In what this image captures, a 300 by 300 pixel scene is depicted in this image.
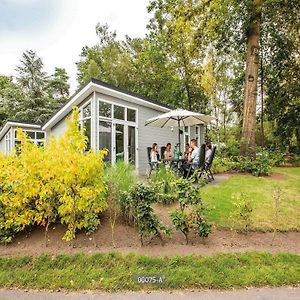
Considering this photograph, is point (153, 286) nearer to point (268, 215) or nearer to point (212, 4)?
point (268, 215)

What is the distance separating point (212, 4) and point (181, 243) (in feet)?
33.8

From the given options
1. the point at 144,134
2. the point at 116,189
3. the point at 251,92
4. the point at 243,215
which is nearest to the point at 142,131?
the point at 144,134

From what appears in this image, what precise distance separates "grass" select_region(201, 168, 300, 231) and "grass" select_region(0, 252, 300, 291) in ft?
3.74

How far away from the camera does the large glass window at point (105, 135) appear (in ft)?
34.1

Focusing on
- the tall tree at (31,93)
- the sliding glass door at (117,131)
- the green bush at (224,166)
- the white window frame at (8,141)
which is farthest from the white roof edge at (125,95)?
the tall tree at (31,93)

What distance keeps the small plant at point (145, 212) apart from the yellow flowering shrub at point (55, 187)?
610mm

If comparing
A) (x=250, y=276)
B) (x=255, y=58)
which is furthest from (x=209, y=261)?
(x=255, y=58)

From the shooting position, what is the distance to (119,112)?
11367 millimetres

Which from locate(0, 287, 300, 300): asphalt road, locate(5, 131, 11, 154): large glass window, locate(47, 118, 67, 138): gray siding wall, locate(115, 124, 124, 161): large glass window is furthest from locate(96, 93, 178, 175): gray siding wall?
locate(5, 131, 11, 154): large glass window

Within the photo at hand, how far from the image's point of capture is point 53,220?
16.7ft

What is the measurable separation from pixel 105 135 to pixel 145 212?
6393 mm

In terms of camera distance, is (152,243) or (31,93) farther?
(31,93)

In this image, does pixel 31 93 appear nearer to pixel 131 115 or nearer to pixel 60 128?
pixel 60 128

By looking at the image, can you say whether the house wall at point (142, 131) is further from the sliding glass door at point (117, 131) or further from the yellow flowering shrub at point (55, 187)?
the yellow flowering shrub at point (55, 187)
